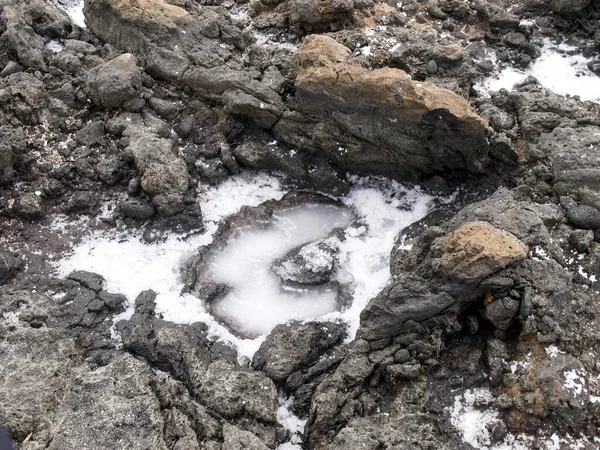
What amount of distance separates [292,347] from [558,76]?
161 inches

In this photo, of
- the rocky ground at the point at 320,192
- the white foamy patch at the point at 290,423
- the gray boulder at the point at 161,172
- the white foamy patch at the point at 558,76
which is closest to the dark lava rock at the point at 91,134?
the rocky ground at the point at 320,192

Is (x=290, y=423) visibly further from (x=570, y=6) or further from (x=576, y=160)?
(x=570, y=6)

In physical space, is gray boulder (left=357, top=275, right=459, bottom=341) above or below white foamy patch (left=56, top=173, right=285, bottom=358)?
above

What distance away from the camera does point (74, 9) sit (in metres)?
6.75

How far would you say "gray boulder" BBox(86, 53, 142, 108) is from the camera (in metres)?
5.56

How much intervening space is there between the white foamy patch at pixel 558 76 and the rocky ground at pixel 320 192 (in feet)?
0.52

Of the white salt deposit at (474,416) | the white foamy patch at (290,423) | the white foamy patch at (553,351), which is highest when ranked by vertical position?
the white foamy patch at (553,351)

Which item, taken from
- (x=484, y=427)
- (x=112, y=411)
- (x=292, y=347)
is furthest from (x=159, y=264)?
(x=484, y=427)

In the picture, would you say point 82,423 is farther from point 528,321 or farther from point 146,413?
point 528,321

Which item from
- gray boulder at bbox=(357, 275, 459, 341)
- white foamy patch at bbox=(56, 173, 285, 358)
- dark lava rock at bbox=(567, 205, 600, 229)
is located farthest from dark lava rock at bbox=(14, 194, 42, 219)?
dark lava rock at bbox=(567, 205, 600, 229)

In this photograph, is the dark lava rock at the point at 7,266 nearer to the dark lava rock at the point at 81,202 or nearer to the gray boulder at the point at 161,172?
the dark lava rock at the point at 81,202

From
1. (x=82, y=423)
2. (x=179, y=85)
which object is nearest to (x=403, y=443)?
(x=82, y=423)

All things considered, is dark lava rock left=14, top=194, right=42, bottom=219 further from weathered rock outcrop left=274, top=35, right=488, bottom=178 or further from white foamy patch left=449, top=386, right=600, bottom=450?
white foamy patch left=449, top=386, right=600, bottom=450

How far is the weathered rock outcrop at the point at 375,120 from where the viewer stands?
16.1 ft
